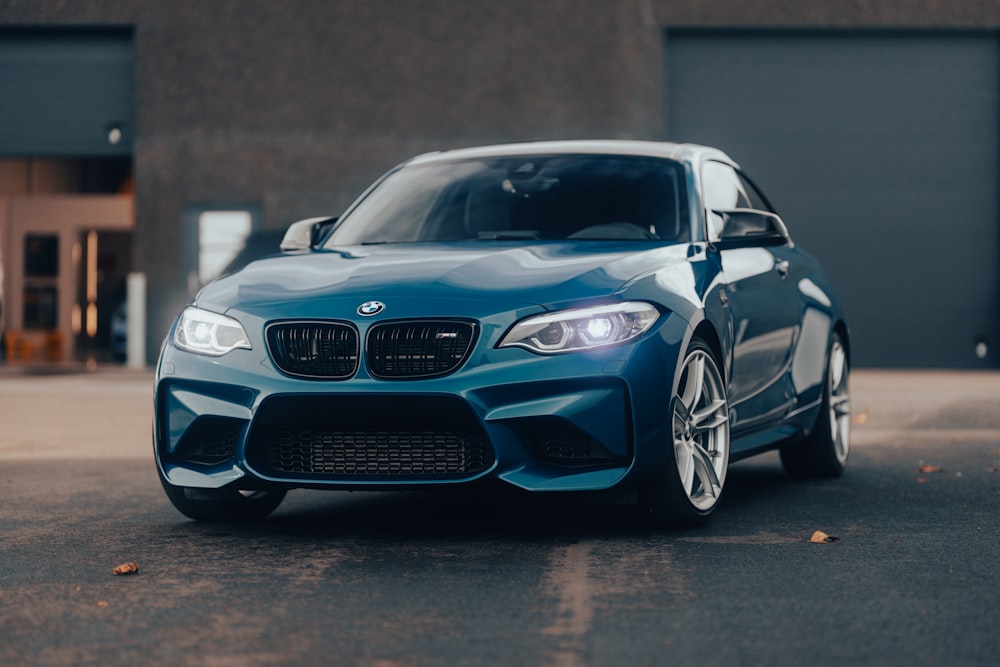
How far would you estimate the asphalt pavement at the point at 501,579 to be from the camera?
163 inches

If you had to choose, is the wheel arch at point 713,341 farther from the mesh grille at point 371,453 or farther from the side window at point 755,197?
the side window at point 755,197

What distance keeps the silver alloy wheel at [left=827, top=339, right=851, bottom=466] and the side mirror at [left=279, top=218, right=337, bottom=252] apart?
2.75 metres

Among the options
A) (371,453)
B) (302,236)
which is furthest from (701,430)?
(302,236)

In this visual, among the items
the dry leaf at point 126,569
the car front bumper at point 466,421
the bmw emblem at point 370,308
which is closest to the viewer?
the dry leaf at point 126,569

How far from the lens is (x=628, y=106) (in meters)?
22.8

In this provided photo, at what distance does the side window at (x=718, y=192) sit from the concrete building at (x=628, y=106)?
48.7 feet

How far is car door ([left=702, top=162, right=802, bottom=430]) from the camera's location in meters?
6.81

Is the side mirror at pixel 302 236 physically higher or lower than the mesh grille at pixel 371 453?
higher

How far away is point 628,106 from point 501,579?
1820 centimetres

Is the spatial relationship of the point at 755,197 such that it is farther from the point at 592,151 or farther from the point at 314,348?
the point at 314,348

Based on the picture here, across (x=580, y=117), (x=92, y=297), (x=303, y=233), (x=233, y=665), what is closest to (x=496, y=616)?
(x=233, y=665)

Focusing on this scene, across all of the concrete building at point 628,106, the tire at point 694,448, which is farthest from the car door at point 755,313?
the concrete building at point 628,106

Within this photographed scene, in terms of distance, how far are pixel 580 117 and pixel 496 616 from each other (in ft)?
61.9

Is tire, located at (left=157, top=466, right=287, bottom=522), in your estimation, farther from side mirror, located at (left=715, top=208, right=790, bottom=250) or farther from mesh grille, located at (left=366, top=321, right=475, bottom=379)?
side mirror, located at (left=715, top=208, right=790, bottom=250)
